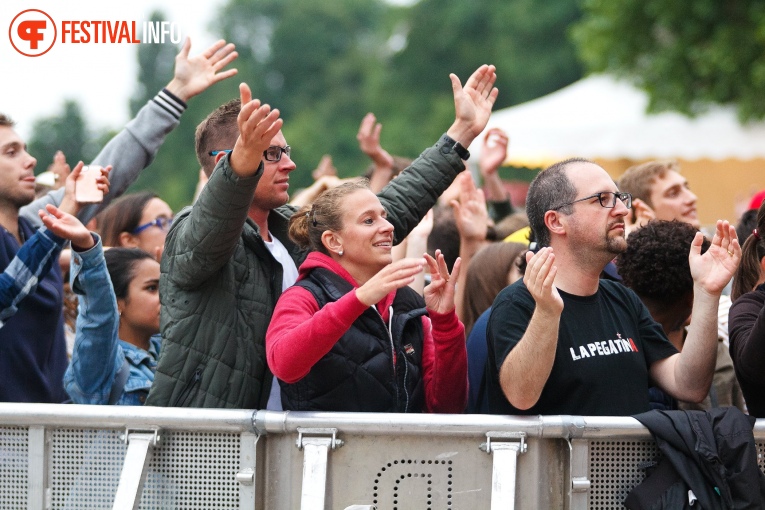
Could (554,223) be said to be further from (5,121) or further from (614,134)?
(614,134)

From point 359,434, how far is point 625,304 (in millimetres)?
1135

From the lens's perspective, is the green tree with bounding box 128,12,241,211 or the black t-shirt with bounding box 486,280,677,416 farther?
the green tree with bounding box 128,12,241,211

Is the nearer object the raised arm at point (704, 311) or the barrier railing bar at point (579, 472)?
the barrier railing bar at point (579, 472)

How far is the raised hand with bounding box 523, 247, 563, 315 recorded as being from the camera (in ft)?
10.4

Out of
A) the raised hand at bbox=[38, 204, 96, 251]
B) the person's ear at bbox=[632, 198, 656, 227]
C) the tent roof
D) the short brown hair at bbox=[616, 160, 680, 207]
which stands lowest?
the raised hand at bbox=[38, 204, 96, 251]

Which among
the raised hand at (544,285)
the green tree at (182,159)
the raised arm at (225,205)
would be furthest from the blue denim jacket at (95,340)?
the green tree at (182,159)

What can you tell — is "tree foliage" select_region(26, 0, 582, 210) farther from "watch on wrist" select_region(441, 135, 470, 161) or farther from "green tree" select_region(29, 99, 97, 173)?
"watch on wrist" select_region(441, 135, 470, 161)

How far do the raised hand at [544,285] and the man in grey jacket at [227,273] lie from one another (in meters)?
0.89

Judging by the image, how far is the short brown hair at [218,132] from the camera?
401 centimetres

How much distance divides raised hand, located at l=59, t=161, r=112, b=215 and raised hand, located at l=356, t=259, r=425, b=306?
5.60ft

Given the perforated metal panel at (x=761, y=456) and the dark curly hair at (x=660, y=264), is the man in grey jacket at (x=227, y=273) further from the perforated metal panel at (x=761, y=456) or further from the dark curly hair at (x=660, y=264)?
the perforated metal panel at (x=761, y=456)

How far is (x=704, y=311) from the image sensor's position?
138 inches

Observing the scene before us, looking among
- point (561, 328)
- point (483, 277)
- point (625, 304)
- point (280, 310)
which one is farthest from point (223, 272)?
point (483, 277)

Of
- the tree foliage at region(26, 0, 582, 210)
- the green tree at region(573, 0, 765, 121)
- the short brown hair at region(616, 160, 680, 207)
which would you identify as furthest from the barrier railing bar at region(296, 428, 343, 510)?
the tree foliage at region(26, 0, 582, 210)
